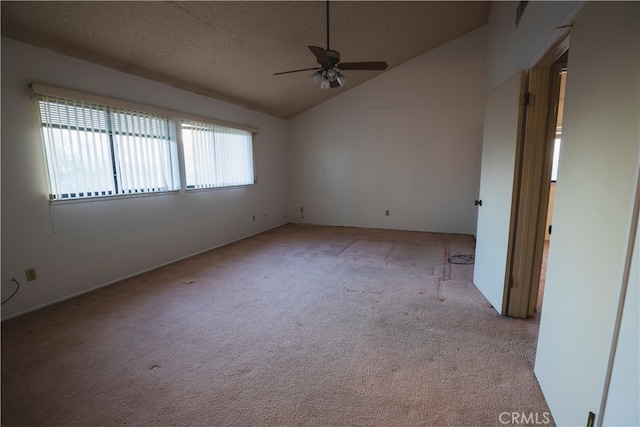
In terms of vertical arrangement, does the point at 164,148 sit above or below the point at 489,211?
above

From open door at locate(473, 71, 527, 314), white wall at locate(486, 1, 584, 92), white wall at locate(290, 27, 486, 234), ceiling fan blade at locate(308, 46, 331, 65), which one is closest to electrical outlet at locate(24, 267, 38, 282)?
ceiling fan blade at locate(308, 46, 331, 65)

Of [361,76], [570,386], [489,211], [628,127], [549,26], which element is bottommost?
[570,386]

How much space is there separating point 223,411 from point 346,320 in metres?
1.16

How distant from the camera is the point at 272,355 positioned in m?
1.98

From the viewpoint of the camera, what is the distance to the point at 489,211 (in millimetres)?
2752

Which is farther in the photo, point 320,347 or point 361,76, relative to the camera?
point 361,76

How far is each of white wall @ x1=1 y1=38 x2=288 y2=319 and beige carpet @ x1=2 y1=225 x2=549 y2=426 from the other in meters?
0.26

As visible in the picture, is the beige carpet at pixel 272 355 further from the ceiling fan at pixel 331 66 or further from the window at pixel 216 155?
the ceiling fan at pixel 331 66

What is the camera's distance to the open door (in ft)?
7.45

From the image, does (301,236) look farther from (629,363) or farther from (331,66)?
(629,363)

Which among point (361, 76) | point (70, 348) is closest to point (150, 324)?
point (70, 348)

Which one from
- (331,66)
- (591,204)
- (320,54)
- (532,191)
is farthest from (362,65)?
(591,204)

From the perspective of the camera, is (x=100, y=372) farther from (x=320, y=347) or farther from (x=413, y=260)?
(x=413, y=260)

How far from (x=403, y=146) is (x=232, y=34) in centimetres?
358
